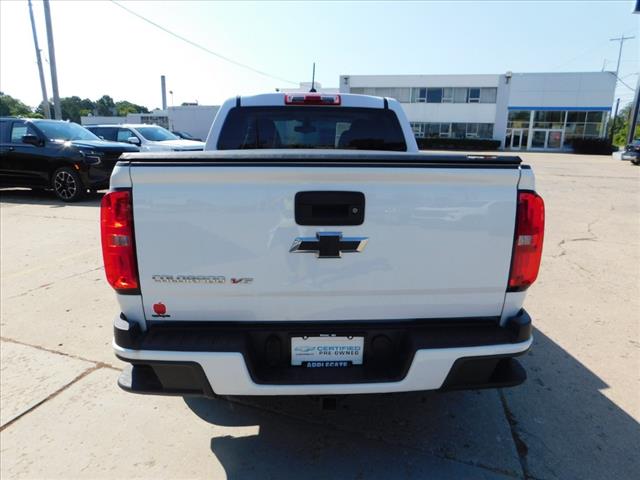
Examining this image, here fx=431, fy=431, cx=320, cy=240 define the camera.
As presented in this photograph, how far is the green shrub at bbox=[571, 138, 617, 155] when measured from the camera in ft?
140

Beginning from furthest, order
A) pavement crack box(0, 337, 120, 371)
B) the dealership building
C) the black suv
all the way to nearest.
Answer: the dealership building, the black suv, pavement crack box(0, 337, 120, 371)

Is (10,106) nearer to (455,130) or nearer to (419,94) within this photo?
(419,94)

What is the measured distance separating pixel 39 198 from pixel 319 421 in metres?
11.2

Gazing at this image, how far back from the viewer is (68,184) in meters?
10.2

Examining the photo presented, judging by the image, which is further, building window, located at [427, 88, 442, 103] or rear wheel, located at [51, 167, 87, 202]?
building window, located at [427, 88, 442, 103]

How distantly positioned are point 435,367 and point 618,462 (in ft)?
4.35

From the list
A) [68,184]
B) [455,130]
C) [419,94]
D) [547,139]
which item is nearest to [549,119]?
[547,139]

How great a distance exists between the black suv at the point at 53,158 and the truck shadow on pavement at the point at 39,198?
29 cm

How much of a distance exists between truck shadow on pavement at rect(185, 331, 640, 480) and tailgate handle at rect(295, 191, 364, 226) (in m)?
0.98

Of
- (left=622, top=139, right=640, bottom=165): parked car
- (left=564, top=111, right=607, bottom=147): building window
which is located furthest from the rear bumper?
(left=564, top=111, right=607, bottom=147): building window

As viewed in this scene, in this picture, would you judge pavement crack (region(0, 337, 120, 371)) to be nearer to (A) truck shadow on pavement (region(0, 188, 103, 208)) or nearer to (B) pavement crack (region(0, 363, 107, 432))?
(B) pavement crack (region(0, 363, 107, 432))

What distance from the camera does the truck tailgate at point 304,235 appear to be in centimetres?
199

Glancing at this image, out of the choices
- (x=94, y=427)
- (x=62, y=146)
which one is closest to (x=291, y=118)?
(x=94, y=427)

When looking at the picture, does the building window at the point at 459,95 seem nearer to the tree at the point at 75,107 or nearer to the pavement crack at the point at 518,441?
the pavement crack at the point at 518,441
